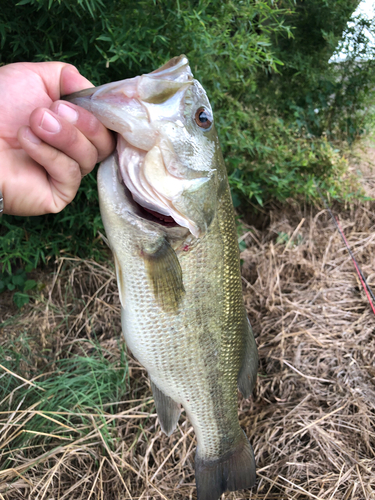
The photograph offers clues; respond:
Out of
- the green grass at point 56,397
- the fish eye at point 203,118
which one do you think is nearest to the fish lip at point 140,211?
the fish eye at point 203,118

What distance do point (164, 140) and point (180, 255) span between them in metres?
0.43

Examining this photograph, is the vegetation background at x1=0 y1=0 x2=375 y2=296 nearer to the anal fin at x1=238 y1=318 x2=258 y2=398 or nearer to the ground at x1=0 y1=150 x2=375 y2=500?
the ground at x1=0 y1=150 x2=375 y2=500

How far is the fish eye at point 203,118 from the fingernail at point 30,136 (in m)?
0.52

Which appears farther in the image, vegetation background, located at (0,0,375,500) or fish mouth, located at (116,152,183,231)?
vegetation background, located at (0,0,375,500)

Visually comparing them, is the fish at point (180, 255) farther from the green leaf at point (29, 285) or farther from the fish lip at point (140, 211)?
the green leaf at point (29, 285)

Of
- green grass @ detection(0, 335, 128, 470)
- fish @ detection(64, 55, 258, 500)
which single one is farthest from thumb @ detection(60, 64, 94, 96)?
green grass @ detection(0, 335, 128, 470)

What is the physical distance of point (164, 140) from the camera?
110 centimetres

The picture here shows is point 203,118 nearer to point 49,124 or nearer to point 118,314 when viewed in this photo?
point 49,124

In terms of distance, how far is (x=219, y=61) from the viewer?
2775 mm

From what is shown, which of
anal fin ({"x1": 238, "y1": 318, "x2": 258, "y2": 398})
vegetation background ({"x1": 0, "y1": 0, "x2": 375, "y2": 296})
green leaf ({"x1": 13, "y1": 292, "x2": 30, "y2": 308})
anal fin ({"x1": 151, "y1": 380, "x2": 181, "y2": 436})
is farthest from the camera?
green leaf ({"x1": 13, "y1": 292, "x2": 30, "y2": 308})

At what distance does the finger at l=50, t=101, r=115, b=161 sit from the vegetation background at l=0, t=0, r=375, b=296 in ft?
2.87

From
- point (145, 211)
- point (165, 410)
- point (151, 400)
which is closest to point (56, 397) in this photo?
point (151, 400)

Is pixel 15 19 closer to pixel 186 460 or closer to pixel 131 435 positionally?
pixel 131 435

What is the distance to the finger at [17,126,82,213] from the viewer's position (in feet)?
3.45
